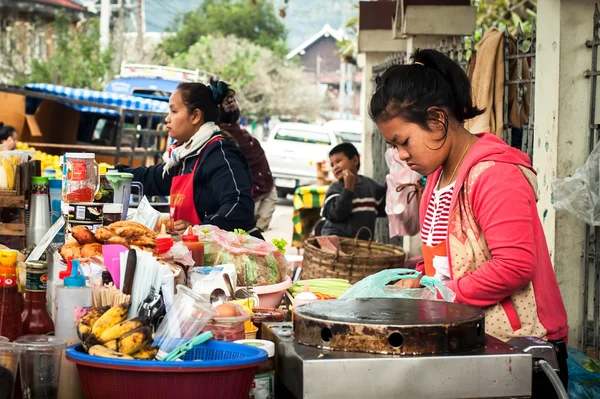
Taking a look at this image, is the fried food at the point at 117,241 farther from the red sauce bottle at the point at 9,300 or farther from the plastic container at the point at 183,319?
the plastic container at the point at 183,319

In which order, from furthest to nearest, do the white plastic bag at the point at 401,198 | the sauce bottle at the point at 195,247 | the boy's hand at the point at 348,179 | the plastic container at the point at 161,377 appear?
1. the boy's hand at the point at 348,179
2. the white plastic bag at the point at 401,198
3. the sauce bottle at the point at 195,247
4. the plastic container at the point at 161,377

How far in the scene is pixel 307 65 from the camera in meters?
115

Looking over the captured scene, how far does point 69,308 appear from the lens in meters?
2.59

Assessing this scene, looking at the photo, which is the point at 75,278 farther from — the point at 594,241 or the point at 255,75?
the point at 255,75

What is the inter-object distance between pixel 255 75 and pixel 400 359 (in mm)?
56899

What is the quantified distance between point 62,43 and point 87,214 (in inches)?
1384

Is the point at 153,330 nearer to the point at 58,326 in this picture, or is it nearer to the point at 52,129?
the point at 58,326

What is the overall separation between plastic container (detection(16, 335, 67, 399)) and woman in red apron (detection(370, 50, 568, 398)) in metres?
1.30

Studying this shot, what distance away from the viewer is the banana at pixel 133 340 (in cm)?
238

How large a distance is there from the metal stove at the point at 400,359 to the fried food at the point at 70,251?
2.94 ft

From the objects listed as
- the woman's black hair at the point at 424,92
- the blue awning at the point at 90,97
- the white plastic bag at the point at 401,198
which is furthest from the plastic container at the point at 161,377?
the blue awning at the point at 90,97

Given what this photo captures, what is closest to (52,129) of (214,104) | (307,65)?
(214,104)

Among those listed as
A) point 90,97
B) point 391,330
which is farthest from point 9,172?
point 90,97

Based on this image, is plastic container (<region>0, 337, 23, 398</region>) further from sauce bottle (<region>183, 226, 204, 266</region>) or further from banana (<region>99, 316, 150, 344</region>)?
sauce bottle (<region>183, 226, 204, 266</region>)
